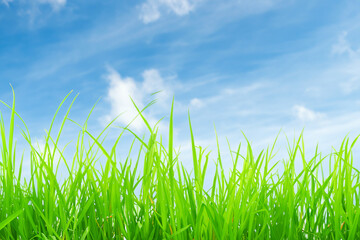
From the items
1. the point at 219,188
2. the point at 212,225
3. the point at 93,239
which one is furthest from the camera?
the point at 219,188

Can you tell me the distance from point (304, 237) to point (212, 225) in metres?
0.44

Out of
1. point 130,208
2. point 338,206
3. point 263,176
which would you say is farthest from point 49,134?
point 338,206

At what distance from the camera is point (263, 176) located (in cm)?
174

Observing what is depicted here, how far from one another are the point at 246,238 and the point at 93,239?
2.05ft

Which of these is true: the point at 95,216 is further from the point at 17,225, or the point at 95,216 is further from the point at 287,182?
the point at 287,182

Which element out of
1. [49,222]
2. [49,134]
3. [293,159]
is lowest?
[49,222]

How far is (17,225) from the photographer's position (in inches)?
66.7

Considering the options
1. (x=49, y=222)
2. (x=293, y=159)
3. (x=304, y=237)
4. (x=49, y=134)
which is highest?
(x=49, y=134)

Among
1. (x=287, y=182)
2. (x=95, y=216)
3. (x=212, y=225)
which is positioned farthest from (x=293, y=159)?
(x=95, y=216)

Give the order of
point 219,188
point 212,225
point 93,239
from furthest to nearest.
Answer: point 219,188 < point 93,239 < point 212,225

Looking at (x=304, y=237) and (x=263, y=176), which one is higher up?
(x=263, y=176)

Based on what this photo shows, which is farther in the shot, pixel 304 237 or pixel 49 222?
pixel 304 237

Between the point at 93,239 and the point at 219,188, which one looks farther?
the point at 219,188

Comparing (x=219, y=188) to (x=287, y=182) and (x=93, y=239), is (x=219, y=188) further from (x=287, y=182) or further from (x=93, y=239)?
(x=93, y=239)
